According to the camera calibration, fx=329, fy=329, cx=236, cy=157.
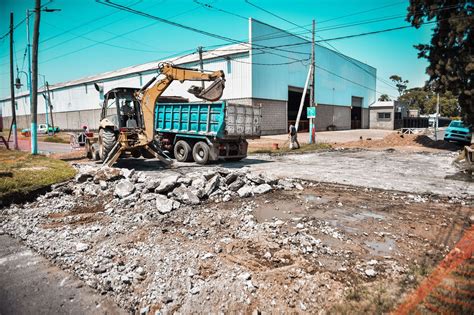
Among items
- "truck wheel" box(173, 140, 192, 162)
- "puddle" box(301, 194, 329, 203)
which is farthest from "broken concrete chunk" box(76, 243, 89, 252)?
"truck wheel" box(173, 140, 192, 162)

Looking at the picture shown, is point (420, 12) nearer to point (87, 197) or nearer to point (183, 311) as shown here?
point (87, 197)

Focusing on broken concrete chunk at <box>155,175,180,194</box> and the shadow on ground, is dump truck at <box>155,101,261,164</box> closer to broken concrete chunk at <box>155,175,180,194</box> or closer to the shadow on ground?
broken concrete chunk at <box>155,175,180,194</box>

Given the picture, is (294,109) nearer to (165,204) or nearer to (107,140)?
(107,140)

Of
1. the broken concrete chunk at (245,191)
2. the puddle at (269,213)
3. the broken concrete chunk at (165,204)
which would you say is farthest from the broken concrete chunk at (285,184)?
the broken concrete chunk at (165,204)

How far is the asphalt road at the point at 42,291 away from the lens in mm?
3596

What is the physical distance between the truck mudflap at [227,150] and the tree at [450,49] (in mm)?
13059

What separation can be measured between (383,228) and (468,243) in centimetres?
121

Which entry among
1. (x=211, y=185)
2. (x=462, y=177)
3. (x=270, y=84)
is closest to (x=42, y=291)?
(x=211, y=185)

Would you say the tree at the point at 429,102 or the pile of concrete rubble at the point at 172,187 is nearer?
the pile of concrete rubble at the point at 172,187


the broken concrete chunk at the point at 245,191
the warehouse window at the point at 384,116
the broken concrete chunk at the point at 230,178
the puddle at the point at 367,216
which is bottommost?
the puddle at the point at 367,216

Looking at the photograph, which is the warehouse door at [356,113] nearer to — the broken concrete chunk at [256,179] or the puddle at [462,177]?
the puddle at [462,177]

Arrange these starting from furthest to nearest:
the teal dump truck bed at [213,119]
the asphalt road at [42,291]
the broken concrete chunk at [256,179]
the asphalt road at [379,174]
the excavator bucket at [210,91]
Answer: the teal dump truck bed at [213,119] < the excavator bucket at [210,91] < the asphalt road at [379,174] < the broken concrete chunk at [256,179] < the asphalt road at [42,291]

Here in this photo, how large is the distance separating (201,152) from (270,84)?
2068cm

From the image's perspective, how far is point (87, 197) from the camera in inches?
316
